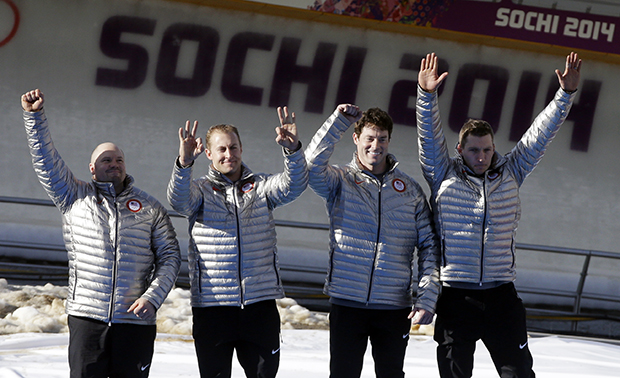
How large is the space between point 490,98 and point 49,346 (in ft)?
17.2

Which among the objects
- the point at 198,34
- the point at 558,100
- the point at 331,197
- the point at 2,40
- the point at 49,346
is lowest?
the point at 49,346

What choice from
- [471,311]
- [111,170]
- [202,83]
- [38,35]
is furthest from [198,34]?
[471,311]

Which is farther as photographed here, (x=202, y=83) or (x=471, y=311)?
(x=202, y=83)

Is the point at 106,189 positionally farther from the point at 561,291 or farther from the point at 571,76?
the point at 561,291

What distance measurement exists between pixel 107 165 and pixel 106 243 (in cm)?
30

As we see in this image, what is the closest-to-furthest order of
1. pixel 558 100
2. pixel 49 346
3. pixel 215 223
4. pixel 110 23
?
pixel 215 223 < pixel 558 100 < pixel 49 346 < pixel 110 23

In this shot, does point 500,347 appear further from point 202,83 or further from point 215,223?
point 202,83

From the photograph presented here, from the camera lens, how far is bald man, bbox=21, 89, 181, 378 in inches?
92.0

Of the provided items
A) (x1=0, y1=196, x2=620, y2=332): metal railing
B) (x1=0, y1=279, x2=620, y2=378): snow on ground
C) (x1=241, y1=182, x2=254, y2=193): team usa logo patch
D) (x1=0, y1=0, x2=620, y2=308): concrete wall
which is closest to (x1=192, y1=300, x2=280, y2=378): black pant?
(x1=241, y1=182, x2=254, y2=193): team usa logo patch

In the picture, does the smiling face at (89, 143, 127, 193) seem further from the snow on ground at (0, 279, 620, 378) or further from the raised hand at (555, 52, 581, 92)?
the raised hand at (555, 52, 581, 92)

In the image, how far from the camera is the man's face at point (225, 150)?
2433 millimetres

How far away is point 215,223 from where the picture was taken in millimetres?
2439

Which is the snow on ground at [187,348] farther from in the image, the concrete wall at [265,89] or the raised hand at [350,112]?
the concrete wall at [265,89]

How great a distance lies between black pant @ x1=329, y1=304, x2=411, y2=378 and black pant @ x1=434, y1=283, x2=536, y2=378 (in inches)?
7.0
